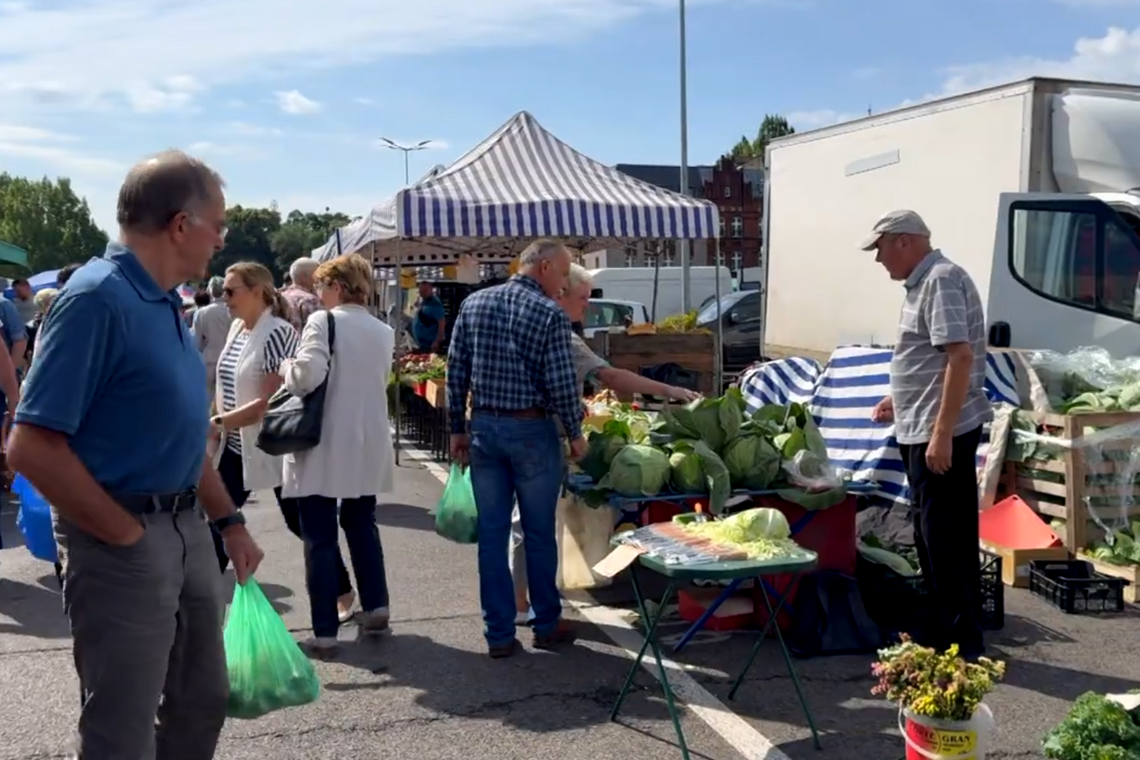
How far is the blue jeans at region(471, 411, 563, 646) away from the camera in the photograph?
5219mm

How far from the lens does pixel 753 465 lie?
561 cm

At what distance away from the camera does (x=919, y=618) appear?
17.8 feet

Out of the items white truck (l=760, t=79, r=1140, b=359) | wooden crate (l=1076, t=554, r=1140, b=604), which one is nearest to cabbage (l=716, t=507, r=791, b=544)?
wooden crate (l=1076, t=554, r=1140, b=604)

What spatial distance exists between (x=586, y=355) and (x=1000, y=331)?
406cm

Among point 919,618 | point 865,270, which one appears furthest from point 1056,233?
point 919,618

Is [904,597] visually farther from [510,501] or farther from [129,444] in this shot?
[129,444]

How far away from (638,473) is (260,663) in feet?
7.04

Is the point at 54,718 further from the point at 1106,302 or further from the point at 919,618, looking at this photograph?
the point at 1106,302

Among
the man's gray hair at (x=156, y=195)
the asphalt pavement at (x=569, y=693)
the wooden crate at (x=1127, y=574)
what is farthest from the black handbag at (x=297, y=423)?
the wooden crate at (x=1127, y=574)

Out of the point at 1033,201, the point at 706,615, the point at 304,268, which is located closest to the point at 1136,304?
the point at 1033,201

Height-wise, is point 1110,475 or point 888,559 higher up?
point 1110,475

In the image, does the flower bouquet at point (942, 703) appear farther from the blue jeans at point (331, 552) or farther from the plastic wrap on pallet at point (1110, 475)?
the plastic wrap on pallet at point (1110, 475)

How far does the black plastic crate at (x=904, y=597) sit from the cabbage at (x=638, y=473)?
3.80 ft

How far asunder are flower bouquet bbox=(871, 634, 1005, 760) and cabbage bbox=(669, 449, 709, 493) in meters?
2.03
